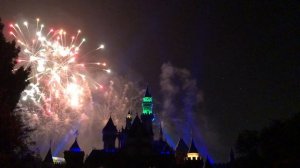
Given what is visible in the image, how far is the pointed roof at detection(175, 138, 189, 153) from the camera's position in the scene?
85375mm

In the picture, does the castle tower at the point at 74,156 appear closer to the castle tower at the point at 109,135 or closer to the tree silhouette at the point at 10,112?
the castle tower at the point at 109,135

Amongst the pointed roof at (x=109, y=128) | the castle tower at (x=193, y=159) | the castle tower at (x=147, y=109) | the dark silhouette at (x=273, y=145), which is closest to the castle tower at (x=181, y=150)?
the castle tower at (x=193, y=159)

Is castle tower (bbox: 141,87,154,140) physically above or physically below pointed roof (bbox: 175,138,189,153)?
above

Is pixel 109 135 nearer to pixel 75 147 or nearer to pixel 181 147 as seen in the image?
pixel 75 147

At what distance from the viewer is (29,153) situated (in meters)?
28.1

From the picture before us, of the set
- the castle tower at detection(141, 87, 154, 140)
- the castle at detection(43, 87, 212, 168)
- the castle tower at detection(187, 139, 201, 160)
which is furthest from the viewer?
the castle tower at detection(141, 87, 154, 140)

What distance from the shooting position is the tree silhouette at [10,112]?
25.5 metres

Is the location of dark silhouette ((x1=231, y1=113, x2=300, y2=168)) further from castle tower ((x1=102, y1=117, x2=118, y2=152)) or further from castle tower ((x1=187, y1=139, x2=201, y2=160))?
castle tower ((x1=102, y1=117, x2=118, y2=152))

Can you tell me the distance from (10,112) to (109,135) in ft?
165

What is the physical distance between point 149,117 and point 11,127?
5771cm

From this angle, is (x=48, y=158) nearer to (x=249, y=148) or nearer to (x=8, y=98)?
(x=249, y=148)

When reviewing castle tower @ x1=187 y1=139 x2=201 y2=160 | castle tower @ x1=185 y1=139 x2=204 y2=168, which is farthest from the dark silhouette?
castle tower @ x1=187 y1=139 x2=201 y2=160

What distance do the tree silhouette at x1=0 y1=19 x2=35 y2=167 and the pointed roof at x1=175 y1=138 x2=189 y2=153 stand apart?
59017mm

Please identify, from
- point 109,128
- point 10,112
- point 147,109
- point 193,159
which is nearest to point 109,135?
point 109,128
